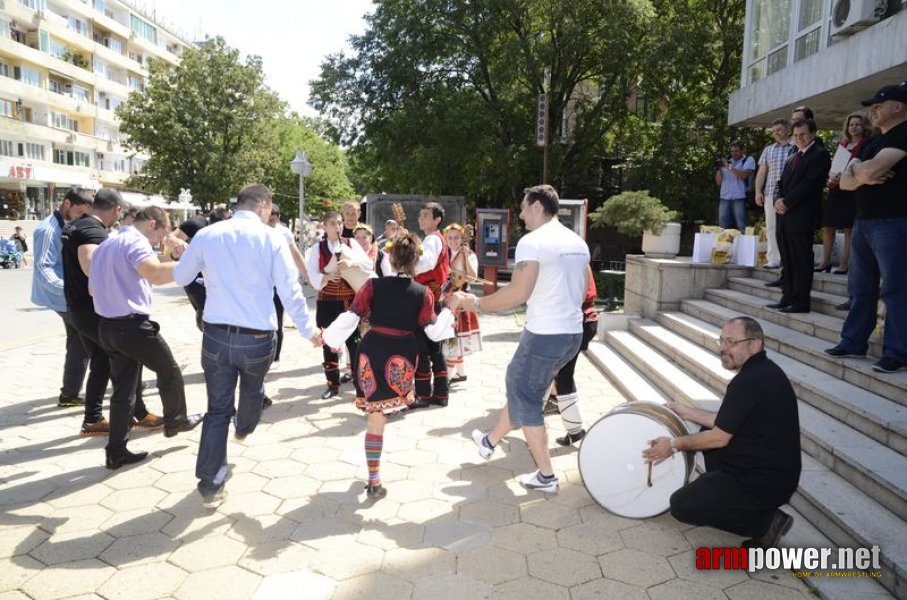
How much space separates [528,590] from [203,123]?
32.5 m

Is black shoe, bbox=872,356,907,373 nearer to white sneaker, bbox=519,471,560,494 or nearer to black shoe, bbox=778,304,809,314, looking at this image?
black shoe, bbox=778,304,809,314

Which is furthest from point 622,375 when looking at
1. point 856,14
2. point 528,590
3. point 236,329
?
point 856,14

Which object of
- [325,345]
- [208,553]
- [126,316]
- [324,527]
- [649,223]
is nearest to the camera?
[208,553]

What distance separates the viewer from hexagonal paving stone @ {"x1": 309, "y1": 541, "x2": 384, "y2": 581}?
326cm

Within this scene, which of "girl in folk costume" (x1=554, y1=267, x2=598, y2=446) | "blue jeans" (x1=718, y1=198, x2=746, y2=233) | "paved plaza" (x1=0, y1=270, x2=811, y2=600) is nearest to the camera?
"paved plaza" (x1=0, y1=270, x2=811, y2=600)

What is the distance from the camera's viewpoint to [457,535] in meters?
3.70

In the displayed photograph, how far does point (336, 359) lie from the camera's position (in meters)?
6.55

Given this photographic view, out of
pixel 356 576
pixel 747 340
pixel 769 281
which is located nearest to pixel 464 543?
pixel 356 576

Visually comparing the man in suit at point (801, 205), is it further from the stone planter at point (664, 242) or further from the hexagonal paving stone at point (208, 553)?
the hexagonal paving stone at point (208, 553)

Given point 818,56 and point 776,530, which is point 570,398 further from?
point 818,56

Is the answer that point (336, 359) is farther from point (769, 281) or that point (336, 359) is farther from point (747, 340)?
point (769, 281)

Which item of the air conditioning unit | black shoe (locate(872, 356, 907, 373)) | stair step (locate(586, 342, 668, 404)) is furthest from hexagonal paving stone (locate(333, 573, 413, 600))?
the air conditioning unit

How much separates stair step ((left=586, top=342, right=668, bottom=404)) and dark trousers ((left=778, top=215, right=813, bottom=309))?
6.01 feet

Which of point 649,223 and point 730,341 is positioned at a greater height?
point 649,223
